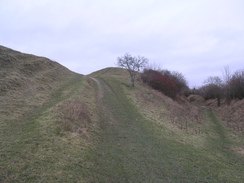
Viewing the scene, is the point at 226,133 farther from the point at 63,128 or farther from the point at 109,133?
the point at 63,128

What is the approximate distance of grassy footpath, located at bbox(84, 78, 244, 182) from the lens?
31.0ft

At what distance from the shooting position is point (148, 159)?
1157 centimetres

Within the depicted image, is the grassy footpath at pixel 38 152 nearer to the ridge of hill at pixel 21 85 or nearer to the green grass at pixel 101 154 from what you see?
the green grass at pixel 101 154

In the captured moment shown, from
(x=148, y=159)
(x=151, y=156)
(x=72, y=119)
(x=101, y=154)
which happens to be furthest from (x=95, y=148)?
(x=72, y=119)

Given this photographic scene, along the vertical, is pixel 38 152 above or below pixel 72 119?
below

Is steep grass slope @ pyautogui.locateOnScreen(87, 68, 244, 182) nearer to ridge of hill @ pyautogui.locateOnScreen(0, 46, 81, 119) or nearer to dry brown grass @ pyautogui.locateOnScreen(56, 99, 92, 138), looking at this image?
dry brown grass @ pyautogui.locateOnScreen(56, 99, 92, 138)

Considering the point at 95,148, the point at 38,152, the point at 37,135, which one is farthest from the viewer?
the point at 95,148

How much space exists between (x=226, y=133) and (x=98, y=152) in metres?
19.1

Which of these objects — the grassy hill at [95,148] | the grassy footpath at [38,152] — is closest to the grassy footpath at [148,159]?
the grassy hill at [95,148]

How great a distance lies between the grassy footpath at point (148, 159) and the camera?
9.46 metres

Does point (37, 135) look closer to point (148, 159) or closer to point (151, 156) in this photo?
point (148, 159)

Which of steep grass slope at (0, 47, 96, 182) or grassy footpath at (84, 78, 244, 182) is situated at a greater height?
steep grass slope at (0, 47, 96, 182)

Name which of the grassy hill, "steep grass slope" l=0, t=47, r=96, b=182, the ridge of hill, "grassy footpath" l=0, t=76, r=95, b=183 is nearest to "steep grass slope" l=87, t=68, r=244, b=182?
the grassy hill

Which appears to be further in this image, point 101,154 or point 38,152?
point 101,154
